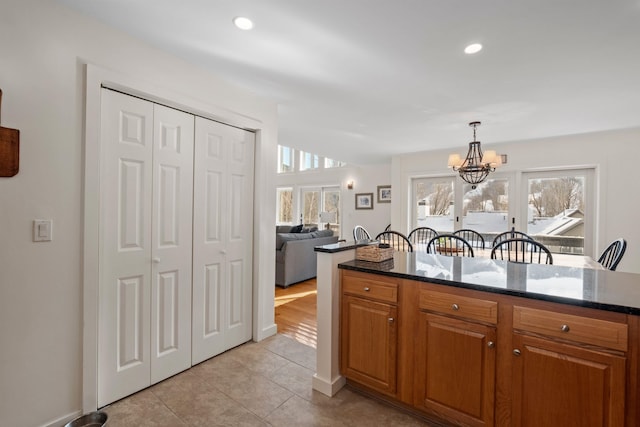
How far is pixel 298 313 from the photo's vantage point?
3449 millimetres

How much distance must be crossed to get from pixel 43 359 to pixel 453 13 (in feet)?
9.64

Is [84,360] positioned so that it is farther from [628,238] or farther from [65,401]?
[628,238]

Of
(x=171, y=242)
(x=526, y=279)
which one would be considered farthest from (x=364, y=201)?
(x=526, y=279)

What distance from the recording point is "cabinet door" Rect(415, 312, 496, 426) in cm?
145

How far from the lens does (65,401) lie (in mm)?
1625

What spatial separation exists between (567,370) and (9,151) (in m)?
2.79

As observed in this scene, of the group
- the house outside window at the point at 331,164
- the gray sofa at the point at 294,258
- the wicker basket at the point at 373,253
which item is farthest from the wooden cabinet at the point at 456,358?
the house outside window at the point at 331,164

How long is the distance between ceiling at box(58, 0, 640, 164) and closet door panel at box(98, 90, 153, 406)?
0.59 m

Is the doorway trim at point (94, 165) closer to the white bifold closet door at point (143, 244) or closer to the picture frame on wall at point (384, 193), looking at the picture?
the white bifold closet door at point (143, 244)

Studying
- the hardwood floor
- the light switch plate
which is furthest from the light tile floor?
the light switch plate

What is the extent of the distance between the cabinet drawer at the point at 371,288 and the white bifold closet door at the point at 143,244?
49.1 inches

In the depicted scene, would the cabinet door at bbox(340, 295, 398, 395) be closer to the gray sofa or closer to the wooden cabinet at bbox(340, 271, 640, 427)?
the wooden cabinet at bbox(340, 271, 640, 427)

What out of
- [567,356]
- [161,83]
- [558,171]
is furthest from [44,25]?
[558,171]

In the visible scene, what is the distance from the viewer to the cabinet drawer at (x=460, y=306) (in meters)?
1.44
